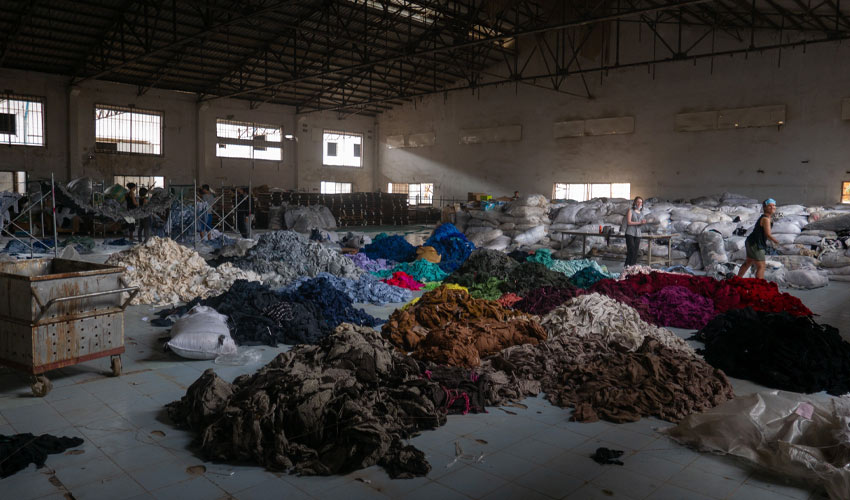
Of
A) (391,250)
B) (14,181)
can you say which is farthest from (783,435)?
(14,181)

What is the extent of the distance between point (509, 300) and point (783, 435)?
508 cm

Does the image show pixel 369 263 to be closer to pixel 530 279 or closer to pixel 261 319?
pixel 530 279

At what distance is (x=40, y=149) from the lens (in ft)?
70.6

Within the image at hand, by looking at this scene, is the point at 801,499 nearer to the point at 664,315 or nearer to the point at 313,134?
the point at 664,315

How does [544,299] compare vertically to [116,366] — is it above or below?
above

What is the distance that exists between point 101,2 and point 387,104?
51.4 ft

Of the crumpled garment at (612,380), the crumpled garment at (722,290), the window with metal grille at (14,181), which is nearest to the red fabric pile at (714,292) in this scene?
the crumpled garment at (722,290)

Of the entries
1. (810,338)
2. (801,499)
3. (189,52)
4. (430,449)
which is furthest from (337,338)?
(189,52)

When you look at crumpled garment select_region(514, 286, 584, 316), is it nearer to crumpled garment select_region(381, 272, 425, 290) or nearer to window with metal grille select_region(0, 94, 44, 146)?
crumpled garment select_region(381, 272, 425, 290)

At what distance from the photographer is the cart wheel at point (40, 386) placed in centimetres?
458

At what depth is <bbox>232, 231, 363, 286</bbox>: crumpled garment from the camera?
34.9 feet

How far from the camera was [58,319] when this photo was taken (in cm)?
459

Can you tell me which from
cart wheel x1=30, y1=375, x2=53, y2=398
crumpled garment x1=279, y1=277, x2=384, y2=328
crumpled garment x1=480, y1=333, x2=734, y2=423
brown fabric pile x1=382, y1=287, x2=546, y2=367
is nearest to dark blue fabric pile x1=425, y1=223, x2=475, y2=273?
crumpled garment x1=279, y1=277, x2=384, y2=328

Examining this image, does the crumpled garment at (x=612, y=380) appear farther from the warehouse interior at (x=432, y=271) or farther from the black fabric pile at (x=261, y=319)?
the black fabric pile at (x=261, y=319)
